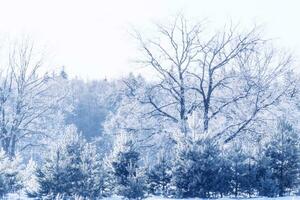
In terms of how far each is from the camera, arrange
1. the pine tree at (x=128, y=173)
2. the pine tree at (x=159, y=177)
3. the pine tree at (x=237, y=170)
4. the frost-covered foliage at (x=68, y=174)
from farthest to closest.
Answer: the pine tree at (x=159, y=177) → the pine tree at (x=237, y=170) → the pine tree at (x=128, y=173) → the frost-covered foliage at (x=68, y=174)

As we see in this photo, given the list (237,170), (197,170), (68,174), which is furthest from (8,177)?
(237,170)

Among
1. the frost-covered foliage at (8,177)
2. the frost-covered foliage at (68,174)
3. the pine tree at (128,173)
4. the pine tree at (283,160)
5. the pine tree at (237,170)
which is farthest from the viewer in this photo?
the pine tree at (283,160)

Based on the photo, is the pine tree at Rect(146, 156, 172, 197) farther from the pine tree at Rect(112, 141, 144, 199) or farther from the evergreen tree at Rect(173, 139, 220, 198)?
the pine tree at Rect(112, 141, 144, 199)

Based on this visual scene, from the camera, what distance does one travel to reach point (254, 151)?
946 inches

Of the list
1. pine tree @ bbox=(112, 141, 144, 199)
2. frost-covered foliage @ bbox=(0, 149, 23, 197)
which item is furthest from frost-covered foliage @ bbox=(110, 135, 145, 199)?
frost-covered foliage @ bbox=(0, 149, 23, 197)

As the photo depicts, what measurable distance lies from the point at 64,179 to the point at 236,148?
788cm

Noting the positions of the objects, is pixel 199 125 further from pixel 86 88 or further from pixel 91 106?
pixel 86 88

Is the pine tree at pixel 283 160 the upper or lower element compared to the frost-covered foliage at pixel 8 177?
upper

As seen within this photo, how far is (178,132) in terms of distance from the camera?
23.6 meters

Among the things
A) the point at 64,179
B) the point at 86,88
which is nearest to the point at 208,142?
the point at 64,179

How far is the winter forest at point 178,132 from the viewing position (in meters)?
21.6

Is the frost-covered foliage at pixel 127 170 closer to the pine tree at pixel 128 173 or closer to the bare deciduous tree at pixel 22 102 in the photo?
the pine tree at pixel 128 173

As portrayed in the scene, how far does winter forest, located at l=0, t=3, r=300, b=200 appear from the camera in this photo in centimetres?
2162

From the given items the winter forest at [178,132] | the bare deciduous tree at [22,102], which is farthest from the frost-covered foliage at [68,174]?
the bare deciduous tree at [22,102]
